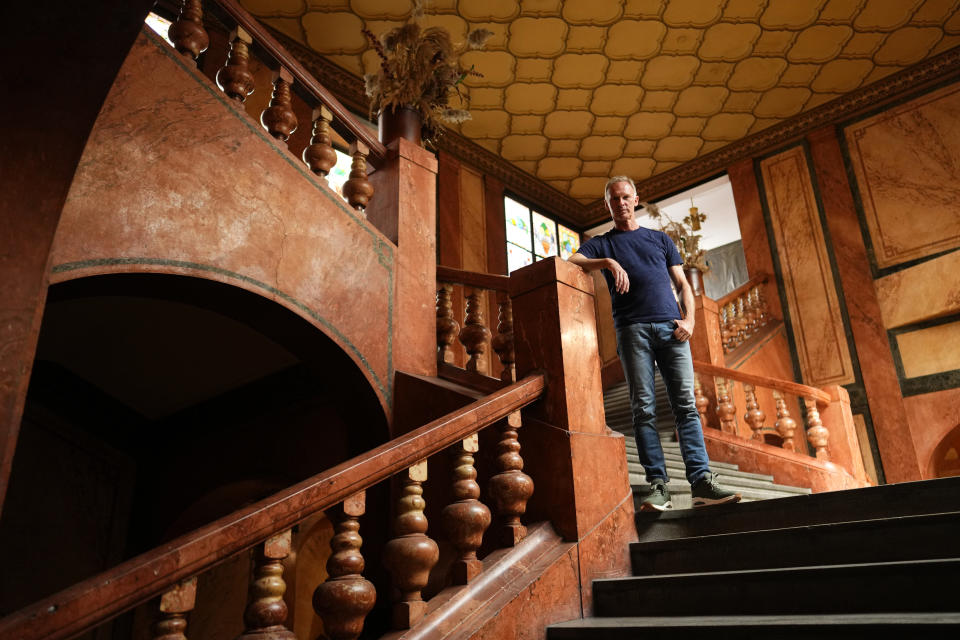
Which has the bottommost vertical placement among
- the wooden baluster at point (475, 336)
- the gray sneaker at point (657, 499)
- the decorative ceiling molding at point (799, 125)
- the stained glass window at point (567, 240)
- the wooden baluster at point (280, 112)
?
the gray sneaker at point (657, 499)

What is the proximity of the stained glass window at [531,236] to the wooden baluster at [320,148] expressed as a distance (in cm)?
573

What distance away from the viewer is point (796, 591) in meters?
1.99

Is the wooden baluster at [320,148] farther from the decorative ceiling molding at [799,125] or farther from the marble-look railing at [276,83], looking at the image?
the decorative ceiling molding at [799,125]

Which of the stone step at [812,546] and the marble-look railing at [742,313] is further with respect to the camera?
the marble-look railing at [742,313]

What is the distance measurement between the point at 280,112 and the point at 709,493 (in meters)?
2.61

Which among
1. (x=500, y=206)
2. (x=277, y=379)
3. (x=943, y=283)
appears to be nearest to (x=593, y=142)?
(x=500, y=206)

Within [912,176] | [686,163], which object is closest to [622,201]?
[912,176]

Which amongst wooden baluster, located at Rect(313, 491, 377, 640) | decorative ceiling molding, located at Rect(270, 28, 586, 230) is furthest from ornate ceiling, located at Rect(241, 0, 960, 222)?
wooden baluster, located at Rect(313, 491, 377, 640)

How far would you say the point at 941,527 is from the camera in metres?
2.00

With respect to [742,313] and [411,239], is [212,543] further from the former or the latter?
[742,313]

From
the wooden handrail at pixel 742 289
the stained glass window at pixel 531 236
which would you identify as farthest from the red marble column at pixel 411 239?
the stained glass window at pixel 531 236

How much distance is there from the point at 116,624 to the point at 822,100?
30.6ft

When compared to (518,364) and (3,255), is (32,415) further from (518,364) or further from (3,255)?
(518,364)

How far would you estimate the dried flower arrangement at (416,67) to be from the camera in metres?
4.04
